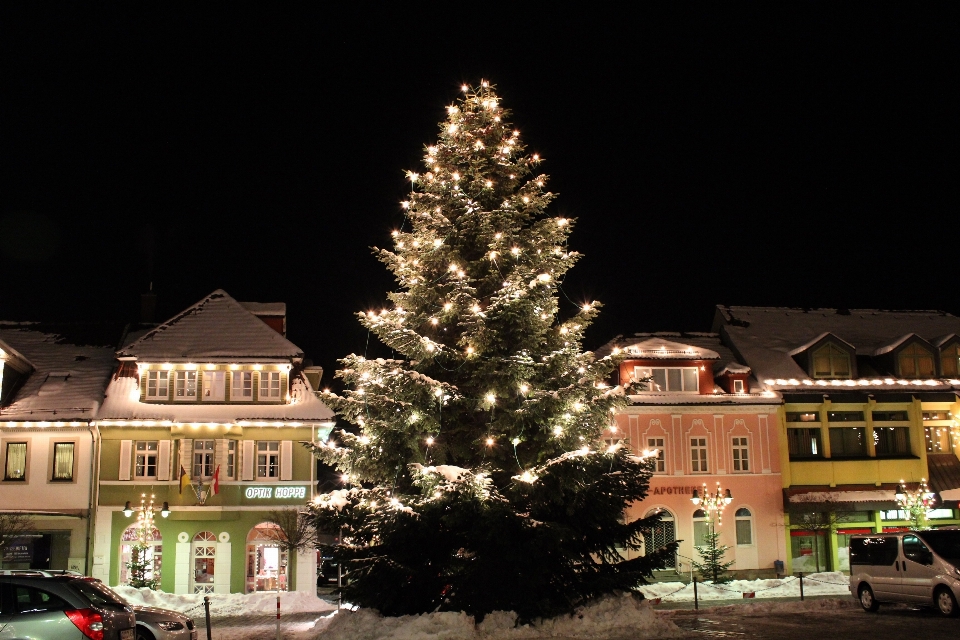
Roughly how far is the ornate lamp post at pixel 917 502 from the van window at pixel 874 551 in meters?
14.5

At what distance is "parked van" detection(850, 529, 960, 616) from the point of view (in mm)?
20408

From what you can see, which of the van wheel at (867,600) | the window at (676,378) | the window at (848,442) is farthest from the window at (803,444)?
the van wheel at (867,600)

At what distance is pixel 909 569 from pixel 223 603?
752 inches

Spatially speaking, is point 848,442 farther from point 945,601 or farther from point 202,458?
point 202,458

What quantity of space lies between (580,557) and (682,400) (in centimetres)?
2220

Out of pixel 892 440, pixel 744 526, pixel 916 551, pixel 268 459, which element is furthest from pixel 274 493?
pixel 892 440

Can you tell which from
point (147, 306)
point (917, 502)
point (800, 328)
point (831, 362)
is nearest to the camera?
point (917, 502)

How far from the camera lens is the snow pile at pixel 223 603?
26797 millimetres

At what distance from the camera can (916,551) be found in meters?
21.3

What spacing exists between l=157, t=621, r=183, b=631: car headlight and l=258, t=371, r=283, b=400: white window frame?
19.1 meters

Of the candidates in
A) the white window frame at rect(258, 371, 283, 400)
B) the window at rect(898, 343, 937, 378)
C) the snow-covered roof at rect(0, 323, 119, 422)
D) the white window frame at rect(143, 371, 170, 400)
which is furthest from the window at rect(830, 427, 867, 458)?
the snow-covered roof at rect(0, 323, 119, 422)

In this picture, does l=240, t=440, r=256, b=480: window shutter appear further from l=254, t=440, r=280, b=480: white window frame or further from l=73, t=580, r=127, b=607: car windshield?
l=73, t=580, r=127, b=607: car windshield

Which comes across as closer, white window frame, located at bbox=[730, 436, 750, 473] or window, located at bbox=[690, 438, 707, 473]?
window, located at bbox=[690, 438, 707, 473]

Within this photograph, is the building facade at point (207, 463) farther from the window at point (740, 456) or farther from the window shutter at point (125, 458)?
the window at point (740, 456)
